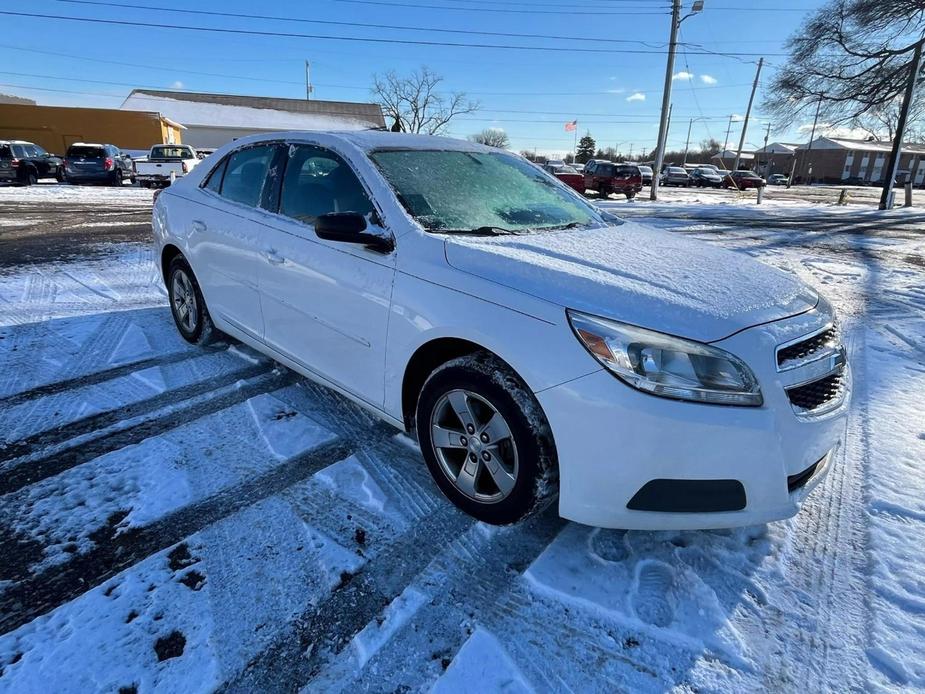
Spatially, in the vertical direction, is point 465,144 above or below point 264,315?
above

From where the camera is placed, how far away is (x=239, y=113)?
52.1 metres

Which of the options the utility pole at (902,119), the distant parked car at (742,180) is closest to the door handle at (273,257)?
the utility pole at (902,119)

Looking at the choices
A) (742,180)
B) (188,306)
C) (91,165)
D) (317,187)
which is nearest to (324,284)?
(317,187)

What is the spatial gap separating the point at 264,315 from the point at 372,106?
64.5 meters

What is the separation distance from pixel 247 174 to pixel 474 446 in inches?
99.4

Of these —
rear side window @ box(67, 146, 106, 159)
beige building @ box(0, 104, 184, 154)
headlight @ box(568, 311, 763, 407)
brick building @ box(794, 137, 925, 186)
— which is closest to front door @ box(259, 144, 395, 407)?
headlight @ box(568, 311, 763, 407)

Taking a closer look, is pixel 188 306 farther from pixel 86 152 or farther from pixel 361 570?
pixel 86 152

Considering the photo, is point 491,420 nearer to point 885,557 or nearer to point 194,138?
point 885,557

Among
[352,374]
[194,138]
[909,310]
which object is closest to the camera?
[352,374]

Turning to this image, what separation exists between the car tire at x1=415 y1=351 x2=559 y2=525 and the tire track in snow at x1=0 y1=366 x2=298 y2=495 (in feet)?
5.15

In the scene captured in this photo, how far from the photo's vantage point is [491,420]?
2213 millimetres

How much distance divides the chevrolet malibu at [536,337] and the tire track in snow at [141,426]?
1.44ft

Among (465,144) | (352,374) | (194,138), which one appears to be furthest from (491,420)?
(194,138)

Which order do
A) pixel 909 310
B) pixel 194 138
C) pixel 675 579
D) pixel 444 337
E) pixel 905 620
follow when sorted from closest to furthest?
pixel 905 620 < pixel 675 579 < pixel 444 337 < pixel 909 310 < pixel 194 138
